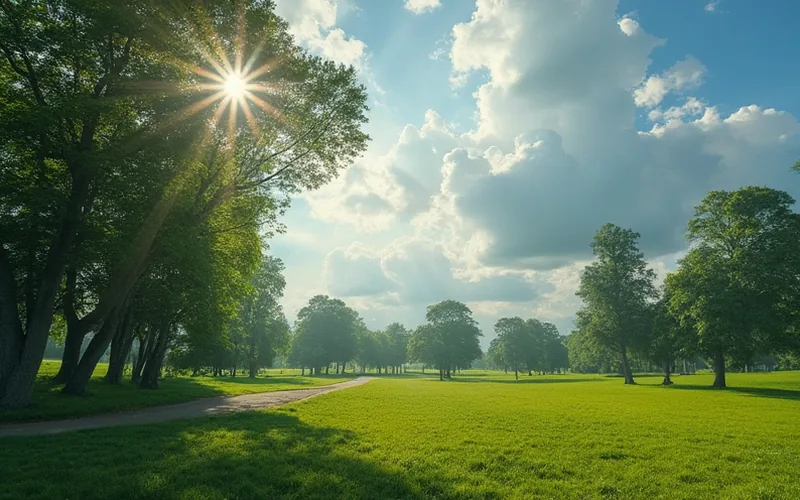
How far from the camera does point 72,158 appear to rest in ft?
57.7

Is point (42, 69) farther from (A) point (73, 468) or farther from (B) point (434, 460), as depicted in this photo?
(B) point (434, 460)

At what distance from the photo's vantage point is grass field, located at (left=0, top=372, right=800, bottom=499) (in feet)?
26.8

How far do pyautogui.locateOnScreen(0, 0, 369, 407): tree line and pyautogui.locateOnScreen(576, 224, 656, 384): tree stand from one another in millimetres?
44676

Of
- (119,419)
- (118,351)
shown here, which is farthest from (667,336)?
(118,351)

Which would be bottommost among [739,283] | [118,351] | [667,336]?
[118,351]

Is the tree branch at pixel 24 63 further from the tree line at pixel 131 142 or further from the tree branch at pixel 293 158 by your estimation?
the tree branch at pixel 293 158

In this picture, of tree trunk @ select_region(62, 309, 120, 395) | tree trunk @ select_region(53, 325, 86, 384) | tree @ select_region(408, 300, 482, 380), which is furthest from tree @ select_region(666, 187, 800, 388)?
tree @ select_region(408, 300, 482, 380)

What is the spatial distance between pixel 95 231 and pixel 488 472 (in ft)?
66.2

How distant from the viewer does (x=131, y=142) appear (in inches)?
728

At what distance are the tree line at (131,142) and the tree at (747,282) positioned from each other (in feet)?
116

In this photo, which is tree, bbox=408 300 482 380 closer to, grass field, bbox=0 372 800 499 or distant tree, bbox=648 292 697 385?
distant tree, bbox=648 292 697 385

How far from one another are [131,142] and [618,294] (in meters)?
56.5

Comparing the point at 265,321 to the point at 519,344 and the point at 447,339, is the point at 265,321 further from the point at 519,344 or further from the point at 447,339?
the point at 519,344

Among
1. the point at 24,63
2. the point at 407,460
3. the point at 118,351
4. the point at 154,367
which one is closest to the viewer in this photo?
the point at 407,460
